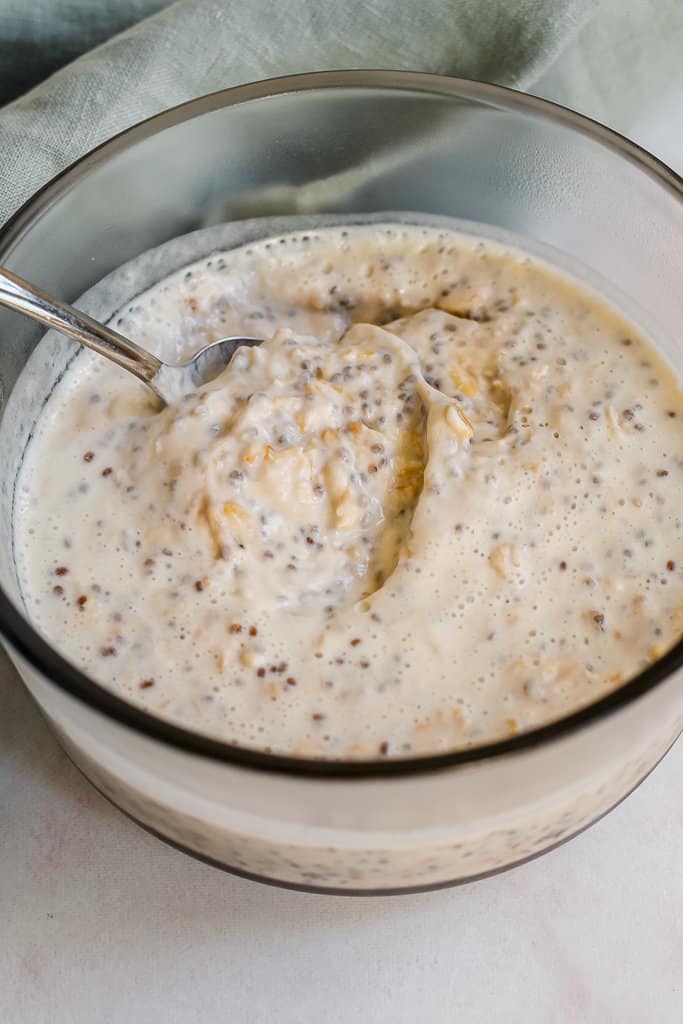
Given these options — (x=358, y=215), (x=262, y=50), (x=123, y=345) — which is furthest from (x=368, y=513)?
(x=262, y=50)

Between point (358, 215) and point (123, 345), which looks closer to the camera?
point (123, 345)

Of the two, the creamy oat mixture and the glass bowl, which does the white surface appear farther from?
the creamy oat mixture

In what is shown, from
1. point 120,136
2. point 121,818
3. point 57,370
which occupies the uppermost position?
point 120,136

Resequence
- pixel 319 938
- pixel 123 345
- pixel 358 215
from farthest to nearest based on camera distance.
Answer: pixel 358 215 → pixel 123 345 → pixel 319 938

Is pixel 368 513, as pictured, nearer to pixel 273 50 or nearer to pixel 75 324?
pixel 75 324

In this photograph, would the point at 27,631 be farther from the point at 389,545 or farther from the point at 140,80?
the point at 140,80

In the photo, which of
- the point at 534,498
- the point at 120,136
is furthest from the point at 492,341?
the point at 120,136
